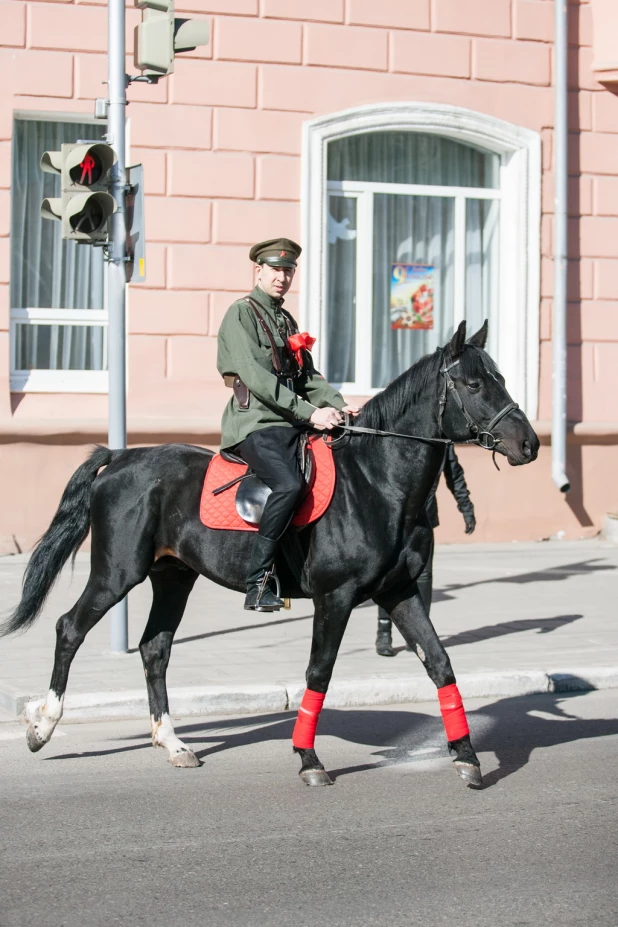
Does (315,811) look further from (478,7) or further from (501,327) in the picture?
(478,7)

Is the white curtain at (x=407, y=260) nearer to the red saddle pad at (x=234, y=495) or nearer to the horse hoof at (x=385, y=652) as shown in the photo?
the horse hoof at (x=385, y=652)

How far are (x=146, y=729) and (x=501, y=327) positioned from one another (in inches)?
383

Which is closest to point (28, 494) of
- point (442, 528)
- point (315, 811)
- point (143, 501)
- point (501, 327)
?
point (442, 528)

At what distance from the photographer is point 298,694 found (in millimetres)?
7961

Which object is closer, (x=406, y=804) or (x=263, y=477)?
(x=406, y=804)

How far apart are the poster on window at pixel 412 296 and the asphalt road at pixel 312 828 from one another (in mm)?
8859

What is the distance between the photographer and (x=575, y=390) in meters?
15.6

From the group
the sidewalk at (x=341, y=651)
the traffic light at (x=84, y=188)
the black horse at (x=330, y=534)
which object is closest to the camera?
the black horse at (x=330, y=534)

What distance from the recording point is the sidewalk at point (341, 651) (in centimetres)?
787

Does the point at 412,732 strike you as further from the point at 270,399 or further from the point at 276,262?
the point at 276,262

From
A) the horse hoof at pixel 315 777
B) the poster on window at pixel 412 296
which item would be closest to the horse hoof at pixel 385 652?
the horse hoof at pixel 315 777

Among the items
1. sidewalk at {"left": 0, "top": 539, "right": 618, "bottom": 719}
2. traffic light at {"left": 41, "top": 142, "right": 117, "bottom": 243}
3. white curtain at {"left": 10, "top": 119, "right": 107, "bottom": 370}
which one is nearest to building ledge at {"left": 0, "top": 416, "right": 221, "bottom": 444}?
white curtain at {"left": 10, "top": 119, "right": 107, "bottom": 370}

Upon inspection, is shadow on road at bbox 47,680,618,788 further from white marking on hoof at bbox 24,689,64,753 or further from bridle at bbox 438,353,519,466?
bridle at bbox 438,353,519,466

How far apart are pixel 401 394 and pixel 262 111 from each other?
9.04 meters
